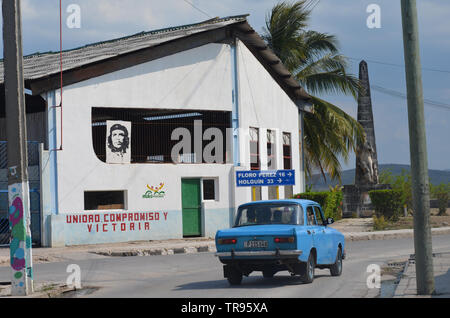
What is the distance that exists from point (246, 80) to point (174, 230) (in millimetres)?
7250

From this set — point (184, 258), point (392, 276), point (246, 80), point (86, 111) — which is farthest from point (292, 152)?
point (392, 276)

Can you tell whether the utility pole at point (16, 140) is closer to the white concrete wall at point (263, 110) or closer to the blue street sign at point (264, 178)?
the blue street sign at point (264, 178)

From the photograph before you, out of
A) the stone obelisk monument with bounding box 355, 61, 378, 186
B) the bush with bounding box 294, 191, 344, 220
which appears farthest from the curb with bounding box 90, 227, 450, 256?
the stone obelisk monument with bounding box 355, 61, 378, 186

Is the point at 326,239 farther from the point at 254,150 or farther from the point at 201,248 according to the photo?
the point at 254,150

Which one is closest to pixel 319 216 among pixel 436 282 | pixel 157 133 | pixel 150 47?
pixel 436 282

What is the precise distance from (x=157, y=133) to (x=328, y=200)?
9850mm

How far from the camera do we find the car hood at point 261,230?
40.1 ft

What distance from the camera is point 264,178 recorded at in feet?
89.6

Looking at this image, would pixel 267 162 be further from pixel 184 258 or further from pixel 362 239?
pixel 184 258

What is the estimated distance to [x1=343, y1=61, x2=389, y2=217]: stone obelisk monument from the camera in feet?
129

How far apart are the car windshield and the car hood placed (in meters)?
0.22

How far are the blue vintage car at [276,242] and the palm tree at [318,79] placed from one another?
77.4 ft

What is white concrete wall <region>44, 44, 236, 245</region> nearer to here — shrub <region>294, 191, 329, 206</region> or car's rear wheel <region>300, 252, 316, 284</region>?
shrub <region>294, 191, 329, 206</region>

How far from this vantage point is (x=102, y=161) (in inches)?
1005
